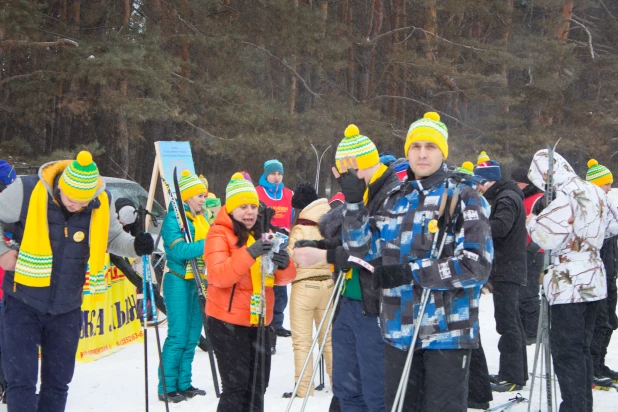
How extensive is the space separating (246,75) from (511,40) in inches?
395

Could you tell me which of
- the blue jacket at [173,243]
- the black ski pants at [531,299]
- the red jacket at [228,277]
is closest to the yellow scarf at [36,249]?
the red jacket at [228,277]

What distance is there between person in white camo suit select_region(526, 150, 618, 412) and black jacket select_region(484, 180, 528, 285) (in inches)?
43.8

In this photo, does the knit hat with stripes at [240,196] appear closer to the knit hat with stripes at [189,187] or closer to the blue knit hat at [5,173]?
the knit hat with stripes at [189,187]

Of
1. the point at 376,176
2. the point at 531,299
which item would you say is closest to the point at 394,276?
the point at 376,176

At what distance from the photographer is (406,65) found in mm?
20031

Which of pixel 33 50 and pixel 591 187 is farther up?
pixel 33 50

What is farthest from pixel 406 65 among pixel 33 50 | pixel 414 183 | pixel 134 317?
pixel 414 183

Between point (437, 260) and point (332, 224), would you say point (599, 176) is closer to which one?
point (332, 224)

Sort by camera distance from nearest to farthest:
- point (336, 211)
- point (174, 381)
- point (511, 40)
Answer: point (336, 211) → point (174, 381) → point (511, 40)

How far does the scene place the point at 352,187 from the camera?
3.28 m

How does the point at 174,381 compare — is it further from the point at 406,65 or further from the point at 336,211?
the point at 406,65

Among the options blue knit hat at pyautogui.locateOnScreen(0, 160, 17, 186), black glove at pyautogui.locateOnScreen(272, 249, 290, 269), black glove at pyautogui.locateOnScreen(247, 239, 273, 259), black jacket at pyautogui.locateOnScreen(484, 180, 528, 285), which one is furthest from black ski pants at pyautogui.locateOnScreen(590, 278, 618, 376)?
blue knit hat at pyautogui.locateOnScreen(0, 160, 17, 186)

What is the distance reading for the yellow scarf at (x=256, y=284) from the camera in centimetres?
427

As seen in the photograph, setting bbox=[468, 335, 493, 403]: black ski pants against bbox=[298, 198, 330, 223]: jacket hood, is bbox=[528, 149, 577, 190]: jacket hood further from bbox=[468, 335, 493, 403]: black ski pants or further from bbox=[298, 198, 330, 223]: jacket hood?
bbox=[298, 198, 330, 223]: jacket hood
